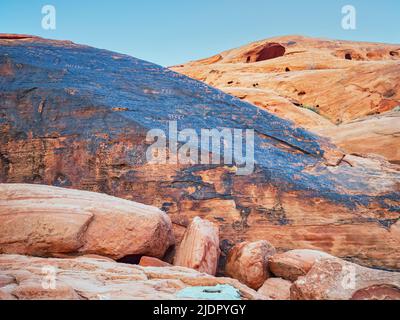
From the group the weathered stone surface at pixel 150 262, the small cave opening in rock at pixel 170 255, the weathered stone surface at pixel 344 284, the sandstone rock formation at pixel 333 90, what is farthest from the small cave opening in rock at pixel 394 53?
the weathered stone surface at pixel 150 262

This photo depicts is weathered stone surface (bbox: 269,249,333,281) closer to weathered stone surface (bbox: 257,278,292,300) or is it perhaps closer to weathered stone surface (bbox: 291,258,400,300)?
weathered stone surface (bbox: 257,278,292,300)

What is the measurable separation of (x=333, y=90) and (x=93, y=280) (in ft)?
62.5

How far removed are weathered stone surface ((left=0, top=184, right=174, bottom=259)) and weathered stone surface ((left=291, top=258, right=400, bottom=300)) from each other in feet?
6.78

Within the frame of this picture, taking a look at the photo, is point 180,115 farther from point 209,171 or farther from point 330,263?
point 330,263

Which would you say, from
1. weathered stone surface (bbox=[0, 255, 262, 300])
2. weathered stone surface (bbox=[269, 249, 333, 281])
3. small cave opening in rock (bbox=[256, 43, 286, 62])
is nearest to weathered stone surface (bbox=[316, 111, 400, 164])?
weathered stone surface (bbox=[269, 249, 333, 281])

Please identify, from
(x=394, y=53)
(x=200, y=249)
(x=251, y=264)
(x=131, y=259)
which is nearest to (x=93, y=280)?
(x=131, y=259)

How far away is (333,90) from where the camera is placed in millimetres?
21000

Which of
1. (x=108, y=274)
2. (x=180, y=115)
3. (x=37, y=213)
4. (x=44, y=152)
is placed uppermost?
(x=180, y=115)

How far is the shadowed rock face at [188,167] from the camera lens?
6840mm

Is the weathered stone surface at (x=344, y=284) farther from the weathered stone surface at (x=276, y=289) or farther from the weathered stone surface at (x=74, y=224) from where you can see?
the weathered stone surface at (x=74, y=224)
